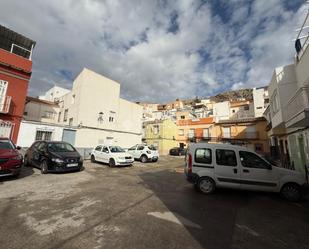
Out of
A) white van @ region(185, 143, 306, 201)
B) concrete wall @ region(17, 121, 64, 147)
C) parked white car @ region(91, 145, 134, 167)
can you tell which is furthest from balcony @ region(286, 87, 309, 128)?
concrete wall @ region(17, 121, 64, 147)

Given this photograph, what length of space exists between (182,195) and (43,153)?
819cm

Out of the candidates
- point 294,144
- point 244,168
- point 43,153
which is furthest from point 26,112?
point 294,144

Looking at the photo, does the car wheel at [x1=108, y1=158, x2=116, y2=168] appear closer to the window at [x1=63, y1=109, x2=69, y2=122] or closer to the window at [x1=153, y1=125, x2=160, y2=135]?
the window at [x1=63, y1=109, x2=69, y2=122]

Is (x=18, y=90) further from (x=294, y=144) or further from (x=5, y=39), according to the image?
(x=294, y=144)

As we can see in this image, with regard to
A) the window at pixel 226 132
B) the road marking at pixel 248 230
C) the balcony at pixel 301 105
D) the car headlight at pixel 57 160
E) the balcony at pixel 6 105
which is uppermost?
the window at pixel 226 132

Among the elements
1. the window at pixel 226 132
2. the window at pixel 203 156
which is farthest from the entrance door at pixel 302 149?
the window at pixel 226 132

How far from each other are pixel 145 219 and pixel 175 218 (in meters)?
0.74

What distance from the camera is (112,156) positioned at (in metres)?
13.0

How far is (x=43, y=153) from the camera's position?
378 inches

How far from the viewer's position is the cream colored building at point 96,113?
18.7 meters

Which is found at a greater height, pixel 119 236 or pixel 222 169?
pixel 222 169

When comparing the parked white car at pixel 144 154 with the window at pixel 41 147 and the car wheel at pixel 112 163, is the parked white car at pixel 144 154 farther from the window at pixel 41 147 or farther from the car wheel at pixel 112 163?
the window at pixel 41 147

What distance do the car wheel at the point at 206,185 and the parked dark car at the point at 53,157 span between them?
7.13 metres

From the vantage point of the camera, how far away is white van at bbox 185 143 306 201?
5.79m
